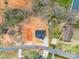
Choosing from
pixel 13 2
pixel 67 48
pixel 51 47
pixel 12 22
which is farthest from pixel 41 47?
pixel 13 2

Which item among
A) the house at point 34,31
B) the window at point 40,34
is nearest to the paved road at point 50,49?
the house at point 34,31

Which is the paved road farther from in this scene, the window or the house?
the window

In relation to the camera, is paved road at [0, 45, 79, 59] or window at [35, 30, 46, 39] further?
window at [35, 30, 46, 39]

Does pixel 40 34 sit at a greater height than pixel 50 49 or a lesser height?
greater

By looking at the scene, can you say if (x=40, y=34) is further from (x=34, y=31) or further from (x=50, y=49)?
(x=50, y=49)

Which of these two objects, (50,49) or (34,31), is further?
(34,31)

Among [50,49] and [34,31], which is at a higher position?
[34,31]

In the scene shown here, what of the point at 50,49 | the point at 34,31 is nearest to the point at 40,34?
the point at 34,31

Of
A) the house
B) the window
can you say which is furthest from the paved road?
the window

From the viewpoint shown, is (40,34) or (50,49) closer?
(50,49)

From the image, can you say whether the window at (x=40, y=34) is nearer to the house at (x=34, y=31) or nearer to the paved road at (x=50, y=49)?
the house at (x=34, y=31)

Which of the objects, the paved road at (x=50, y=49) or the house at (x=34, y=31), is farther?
the house at (x=34, y=31)
